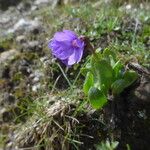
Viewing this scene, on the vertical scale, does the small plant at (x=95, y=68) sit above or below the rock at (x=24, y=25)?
above

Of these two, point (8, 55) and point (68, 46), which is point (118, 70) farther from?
point (8, 55)

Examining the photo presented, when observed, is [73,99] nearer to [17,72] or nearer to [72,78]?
[72,78]

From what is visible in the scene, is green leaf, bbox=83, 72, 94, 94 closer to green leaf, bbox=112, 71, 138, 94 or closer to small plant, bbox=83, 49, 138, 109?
small plant, bbox=83, 49, 138, 109

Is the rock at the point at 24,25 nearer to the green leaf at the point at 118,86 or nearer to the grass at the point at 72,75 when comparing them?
the grass at the point at 72,75

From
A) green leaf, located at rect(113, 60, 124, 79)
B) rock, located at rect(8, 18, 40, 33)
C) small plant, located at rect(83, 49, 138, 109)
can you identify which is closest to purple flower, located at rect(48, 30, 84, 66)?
small plant, located at rect(83, 49, 138, 109)

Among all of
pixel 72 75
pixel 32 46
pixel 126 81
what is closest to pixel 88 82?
pixel 126 81

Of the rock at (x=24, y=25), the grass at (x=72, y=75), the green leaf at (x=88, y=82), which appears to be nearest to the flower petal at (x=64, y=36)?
the green leaf at (x=88, y=82)
